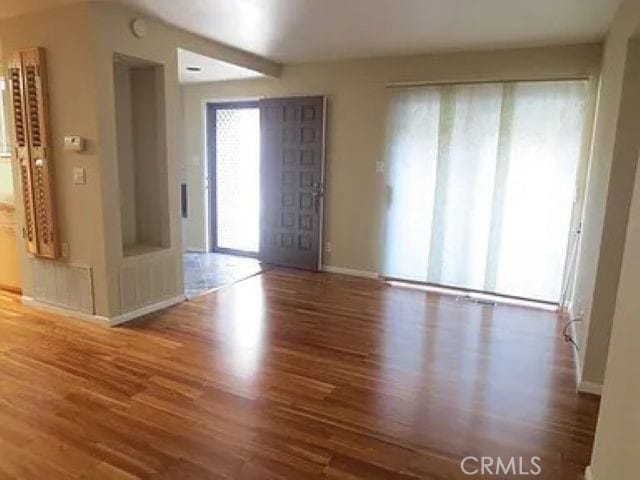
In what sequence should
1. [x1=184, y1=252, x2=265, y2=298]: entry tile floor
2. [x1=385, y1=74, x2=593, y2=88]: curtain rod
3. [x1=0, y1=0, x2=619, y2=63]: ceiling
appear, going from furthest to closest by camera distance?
[x1=184, y1=252, x2=265, y2=298]: entry tile floor
[x1=385, y1=74, x2=593, y2=88]: curtain rod
[x1=0, y1=0, x2=619, y2=63]: ceiling

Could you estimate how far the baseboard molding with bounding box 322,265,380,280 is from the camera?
5.20m

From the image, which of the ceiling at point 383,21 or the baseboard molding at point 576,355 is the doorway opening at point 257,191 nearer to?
the ceiling at point 383,21

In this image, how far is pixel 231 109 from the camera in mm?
5977

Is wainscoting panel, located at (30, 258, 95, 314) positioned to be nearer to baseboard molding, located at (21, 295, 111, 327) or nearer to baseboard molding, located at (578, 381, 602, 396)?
baseboard molding, located at (21, 295, 111, 327)

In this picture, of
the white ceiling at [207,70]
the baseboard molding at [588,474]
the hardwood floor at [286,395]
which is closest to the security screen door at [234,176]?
the white ceiling at [207,70]

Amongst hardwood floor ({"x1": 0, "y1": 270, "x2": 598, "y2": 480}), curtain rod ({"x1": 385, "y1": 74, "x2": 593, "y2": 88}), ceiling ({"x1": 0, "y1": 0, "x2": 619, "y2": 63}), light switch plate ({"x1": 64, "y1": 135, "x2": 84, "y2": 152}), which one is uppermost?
ceiling ({"x1": 0, "y1": 0, "x2": 619, "y2": 63})

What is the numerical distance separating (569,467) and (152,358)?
2.46 m

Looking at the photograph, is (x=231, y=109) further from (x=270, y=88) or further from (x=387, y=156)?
(x=387, y=156)

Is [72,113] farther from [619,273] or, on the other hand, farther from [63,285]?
[619,273]

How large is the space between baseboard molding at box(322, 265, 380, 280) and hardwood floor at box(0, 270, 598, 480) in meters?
1.15

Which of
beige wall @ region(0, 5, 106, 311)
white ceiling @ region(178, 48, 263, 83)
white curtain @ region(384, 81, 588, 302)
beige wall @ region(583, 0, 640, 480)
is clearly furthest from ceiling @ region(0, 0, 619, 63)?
white curtain @ region(384, 81, 588, 302)

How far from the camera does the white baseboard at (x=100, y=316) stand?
3586 millimetres

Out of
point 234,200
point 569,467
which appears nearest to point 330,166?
point 234,200

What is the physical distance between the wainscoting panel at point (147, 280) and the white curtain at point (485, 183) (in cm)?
231
